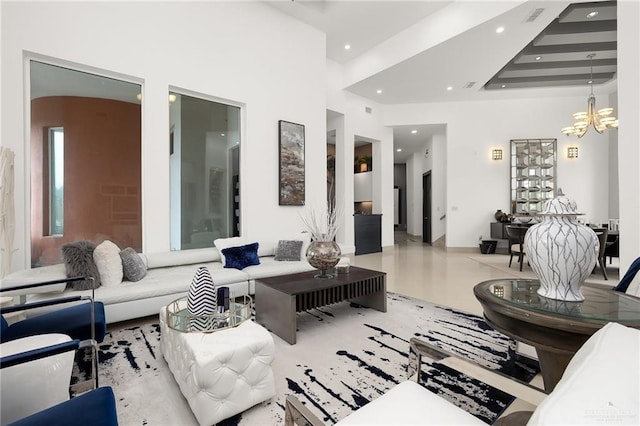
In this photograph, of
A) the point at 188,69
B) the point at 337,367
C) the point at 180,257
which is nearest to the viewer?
the point at 337,367

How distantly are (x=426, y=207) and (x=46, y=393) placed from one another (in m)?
10.8

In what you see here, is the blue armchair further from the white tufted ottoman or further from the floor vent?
the floor vent

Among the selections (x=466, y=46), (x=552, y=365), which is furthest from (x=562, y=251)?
(x=466, y=46)

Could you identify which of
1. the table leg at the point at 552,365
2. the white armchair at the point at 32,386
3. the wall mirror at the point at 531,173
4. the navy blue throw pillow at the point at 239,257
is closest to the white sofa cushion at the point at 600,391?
the table leg at the point at 552,365

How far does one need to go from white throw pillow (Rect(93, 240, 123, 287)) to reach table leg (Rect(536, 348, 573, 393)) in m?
3.49

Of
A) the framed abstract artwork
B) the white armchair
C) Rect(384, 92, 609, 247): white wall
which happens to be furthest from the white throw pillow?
Rect(384, 92, 609, 247): white wall

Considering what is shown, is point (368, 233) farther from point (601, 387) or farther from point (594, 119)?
point (601, 387)

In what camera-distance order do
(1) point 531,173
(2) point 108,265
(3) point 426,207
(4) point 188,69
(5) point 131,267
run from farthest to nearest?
1. (3) point 426,207
2. (1) point 531,173
3. (4) point 188,69
4. (5) point 131,267
5. (2) point 108,265

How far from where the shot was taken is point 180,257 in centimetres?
394

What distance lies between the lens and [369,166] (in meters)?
9.68

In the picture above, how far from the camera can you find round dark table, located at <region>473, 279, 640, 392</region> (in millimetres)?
1123

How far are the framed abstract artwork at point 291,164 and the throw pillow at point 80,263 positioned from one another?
299 centimetres

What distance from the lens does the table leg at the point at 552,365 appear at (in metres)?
1.25

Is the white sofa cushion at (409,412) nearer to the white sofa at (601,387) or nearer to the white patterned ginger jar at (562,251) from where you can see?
the white sofa at (601,387)
